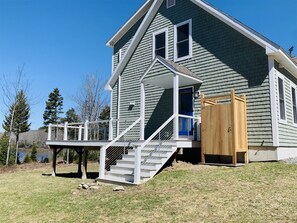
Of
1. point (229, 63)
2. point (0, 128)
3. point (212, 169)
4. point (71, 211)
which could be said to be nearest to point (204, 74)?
point (229, 63)

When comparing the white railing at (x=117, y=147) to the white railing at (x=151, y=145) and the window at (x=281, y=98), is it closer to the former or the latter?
the white railing at (x=151, y=145)

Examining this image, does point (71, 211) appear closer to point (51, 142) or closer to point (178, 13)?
point (51, 142)

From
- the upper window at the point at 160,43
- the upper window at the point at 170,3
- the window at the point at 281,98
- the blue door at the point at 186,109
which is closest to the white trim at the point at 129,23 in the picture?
the upper window at the point at 170,3

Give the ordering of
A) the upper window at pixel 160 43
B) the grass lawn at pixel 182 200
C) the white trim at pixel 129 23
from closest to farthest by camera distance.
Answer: the grass lawn at pixel 182 200 < the upper window at pixel 160 43 < the white trim at pixel 129 23

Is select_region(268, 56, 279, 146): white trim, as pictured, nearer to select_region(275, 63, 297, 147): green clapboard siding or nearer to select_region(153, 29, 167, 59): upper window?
select_region(275, 63, 297, 147): green clapboard siding

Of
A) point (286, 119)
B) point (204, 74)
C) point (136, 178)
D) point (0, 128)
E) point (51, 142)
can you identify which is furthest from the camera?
point (0, 128)

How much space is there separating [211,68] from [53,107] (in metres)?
43.1

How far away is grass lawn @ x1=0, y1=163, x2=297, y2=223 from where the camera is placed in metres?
4.59

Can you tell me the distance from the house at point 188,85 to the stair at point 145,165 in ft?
0.10

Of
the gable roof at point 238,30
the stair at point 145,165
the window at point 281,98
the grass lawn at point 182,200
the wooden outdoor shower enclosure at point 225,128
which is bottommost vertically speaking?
the grass lawn at point 182,200

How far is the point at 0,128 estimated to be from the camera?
30.2 meters

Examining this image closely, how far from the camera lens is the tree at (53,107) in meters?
47.7

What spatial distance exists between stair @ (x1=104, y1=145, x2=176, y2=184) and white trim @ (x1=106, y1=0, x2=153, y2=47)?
9.07 m

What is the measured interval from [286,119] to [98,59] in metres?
28.3
